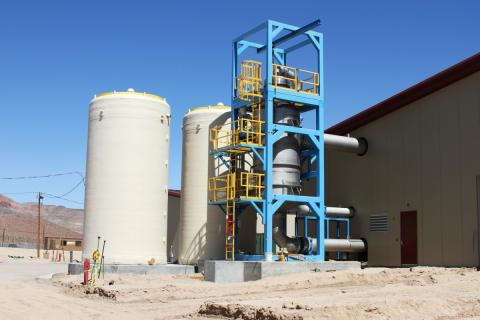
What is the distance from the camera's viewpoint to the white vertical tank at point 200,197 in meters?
30.3

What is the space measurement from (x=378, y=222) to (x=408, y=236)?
6.69ft

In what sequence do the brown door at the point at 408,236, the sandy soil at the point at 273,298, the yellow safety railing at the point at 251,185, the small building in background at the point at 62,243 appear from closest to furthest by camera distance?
the sandy soil at the point at 273,298, the yellow safety railing at the point at 251,185, the brown door at the point at 408,236, the small building in background at the point at 62,243

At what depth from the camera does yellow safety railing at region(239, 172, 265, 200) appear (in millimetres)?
26439

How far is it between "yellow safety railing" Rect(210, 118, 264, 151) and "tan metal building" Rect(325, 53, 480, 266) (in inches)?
256

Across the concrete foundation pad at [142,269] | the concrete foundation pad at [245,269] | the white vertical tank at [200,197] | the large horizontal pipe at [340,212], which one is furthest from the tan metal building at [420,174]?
the concrete foundation pad at [142,269]

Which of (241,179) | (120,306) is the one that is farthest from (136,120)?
(120,306)

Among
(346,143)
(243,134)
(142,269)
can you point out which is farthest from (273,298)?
(346,143)

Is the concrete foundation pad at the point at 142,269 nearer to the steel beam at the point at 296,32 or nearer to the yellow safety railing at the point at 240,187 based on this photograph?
the yellow safety railing at the point at 240,187

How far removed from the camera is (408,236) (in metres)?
28.6

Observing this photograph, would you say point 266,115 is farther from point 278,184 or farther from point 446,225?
point 446,225

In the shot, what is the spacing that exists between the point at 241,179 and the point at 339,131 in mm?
9163

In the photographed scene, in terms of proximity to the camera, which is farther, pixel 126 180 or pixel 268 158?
pixel 126 180

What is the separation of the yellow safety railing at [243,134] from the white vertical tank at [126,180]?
295cm

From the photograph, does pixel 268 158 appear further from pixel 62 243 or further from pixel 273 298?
pixel 62 243
